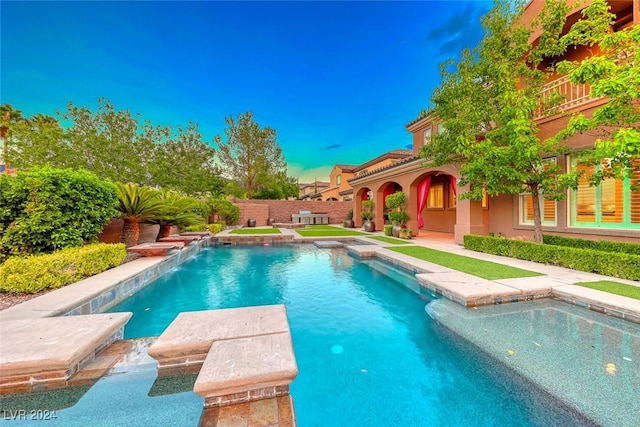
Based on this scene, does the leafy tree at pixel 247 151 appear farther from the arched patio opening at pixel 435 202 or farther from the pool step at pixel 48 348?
the pool step at pixel 48 348

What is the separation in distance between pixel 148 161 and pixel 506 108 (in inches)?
813

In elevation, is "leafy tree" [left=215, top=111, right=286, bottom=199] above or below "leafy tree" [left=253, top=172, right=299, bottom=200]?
above

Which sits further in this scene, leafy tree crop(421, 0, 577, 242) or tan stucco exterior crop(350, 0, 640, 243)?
tan stucco exterior crop(350, 0, 640, 243)

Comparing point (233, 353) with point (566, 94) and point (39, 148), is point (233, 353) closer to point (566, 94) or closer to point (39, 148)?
point (566, 94)

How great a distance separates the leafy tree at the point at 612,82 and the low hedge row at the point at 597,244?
1.86 m

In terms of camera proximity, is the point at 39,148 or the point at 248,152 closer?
Result: the point at 39,148

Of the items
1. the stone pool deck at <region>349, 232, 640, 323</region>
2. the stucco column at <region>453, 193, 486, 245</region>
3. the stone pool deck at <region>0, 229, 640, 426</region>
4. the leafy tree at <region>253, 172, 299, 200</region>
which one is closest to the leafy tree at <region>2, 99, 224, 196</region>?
the leafy tree at <region>253, 172, 299, 200</region>

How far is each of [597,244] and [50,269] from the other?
1276 cm

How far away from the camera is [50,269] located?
4.88 metres

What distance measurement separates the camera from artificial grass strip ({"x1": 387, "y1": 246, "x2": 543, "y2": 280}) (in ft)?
19.6

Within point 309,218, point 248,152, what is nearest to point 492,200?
point 309,218

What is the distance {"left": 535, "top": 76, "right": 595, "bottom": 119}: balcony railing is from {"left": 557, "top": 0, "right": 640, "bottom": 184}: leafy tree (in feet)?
5.25

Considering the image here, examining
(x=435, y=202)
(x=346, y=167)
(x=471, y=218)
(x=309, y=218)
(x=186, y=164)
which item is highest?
(x=346, y=167)

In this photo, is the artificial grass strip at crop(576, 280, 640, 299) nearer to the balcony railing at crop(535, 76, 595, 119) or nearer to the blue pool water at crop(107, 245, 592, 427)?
the blue pool water at crop(107, 245, 592, 427)
